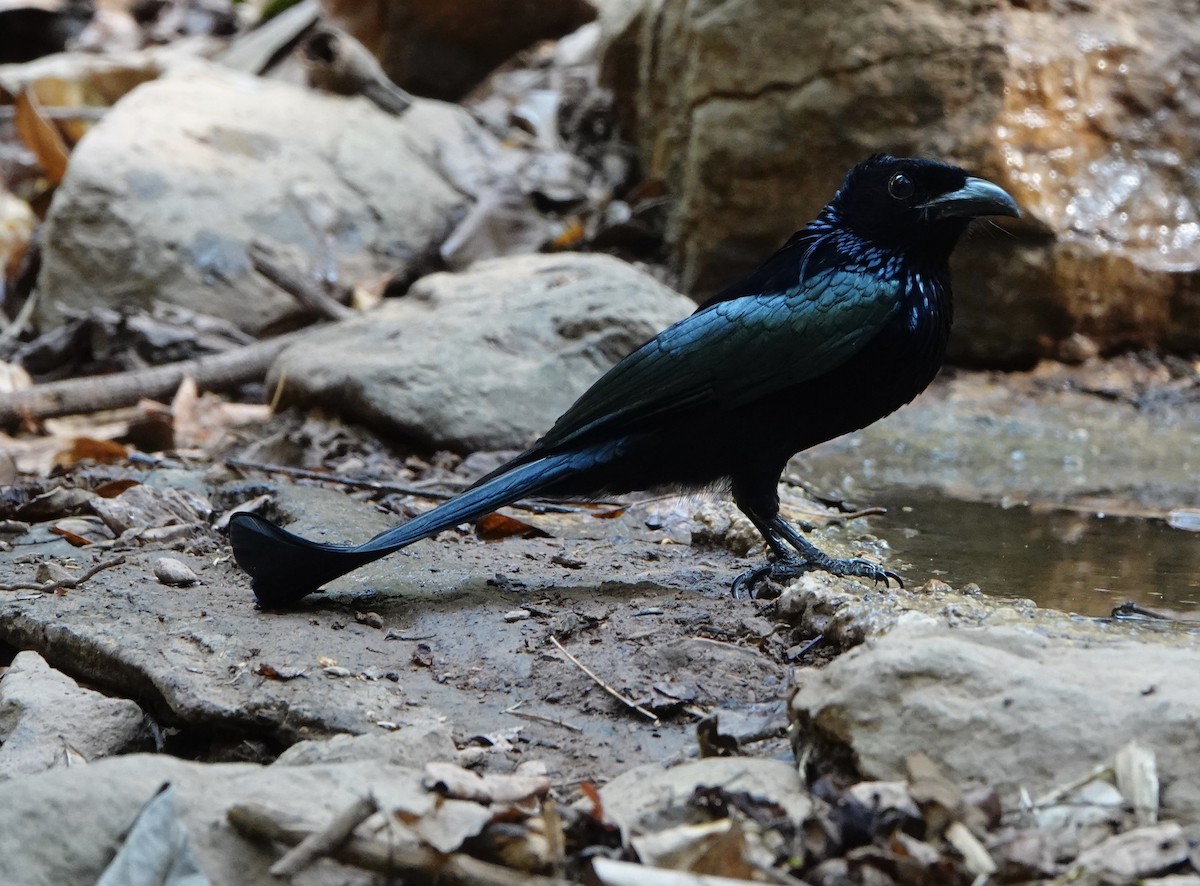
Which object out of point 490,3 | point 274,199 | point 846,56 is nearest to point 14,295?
point 274,199

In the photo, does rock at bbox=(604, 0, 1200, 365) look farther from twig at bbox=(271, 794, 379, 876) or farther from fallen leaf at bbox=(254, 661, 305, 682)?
twig at bbox=(271, 794, 379, 876)

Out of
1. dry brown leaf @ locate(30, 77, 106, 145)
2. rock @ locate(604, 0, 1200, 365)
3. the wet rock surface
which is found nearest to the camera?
the wet rock surface

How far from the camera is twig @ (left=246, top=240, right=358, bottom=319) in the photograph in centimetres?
647

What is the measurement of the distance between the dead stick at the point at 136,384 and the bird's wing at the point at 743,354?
2869 mm

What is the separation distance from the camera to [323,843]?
1.92m

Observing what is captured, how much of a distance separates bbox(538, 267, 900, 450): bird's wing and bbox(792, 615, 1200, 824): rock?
1.24 metres

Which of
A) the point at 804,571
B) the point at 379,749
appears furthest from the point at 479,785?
the point at 804,571

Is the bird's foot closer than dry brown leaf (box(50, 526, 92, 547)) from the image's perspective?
Yes

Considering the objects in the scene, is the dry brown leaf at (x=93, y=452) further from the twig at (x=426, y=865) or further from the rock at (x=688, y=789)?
the twig at (x=426, y=865)

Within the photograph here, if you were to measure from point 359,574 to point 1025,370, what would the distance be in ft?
12.7

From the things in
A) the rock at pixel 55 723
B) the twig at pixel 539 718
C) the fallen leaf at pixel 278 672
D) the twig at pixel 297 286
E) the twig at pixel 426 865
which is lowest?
the twig at pixel 297 286

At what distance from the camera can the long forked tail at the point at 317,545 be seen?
124 inches

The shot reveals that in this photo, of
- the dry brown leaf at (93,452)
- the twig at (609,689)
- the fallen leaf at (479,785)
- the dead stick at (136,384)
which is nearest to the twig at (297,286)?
the dead stick at (136,384)

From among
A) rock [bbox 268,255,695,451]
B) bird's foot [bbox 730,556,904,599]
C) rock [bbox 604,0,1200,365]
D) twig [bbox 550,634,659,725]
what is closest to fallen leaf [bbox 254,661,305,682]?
twig [bbox 550,634,659,725]
